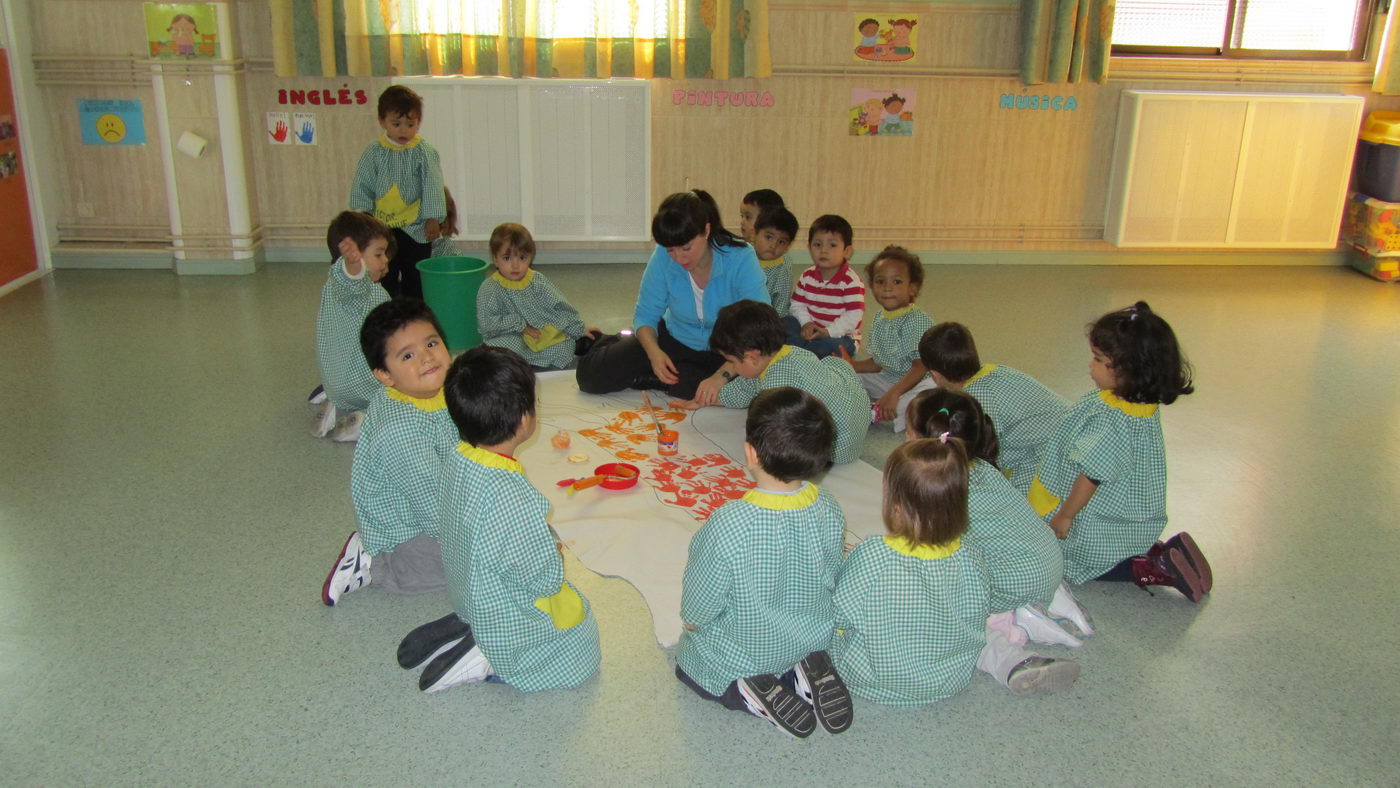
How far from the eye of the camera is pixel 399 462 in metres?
2.54

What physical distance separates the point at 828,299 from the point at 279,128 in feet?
11.4

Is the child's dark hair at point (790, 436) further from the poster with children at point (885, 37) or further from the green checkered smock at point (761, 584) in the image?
the poster with children at point (885, 37)

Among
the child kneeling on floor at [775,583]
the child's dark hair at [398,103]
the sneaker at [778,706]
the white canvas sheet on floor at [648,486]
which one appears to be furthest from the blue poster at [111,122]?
the sneaker at [778,706]

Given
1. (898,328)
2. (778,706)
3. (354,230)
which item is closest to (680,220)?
(898,328)

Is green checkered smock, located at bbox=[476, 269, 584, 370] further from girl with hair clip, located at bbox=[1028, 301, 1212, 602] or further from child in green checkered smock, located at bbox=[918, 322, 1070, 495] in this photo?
girl with hair clip, located at bbox=[1028, 301, 1212, 602]

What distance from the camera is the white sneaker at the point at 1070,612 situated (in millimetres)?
2512

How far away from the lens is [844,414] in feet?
10.9

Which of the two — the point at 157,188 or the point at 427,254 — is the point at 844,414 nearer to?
the point at 427,254

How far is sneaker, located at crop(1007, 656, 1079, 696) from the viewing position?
88.9 inches

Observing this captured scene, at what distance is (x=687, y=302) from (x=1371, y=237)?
4.66 meters

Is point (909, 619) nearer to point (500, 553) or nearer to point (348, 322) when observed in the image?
point (500, 553)

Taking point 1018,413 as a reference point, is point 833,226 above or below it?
above

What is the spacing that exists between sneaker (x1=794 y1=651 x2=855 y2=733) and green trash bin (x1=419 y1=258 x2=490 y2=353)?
2783 millimetres

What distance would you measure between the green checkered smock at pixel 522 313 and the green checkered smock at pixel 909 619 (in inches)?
96.1
